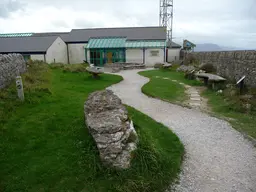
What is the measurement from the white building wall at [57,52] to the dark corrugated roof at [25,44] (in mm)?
574

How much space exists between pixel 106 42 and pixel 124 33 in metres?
4.65

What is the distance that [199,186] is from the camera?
4.26 m

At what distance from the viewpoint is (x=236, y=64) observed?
12.9 m

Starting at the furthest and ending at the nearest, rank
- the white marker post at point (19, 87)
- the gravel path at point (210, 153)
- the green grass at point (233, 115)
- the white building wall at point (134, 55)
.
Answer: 1. the white building wall at point (134, 55)
2. the white marker post at point (19, 87)
3. the green grass at point (233, 115)
4. the gravel path at point (210, 153)

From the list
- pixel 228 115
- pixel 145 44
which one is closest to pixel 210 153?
pixel 228 115

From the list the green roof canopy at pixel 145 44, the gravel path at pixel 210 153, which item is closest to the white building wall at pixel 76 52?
the green roof canopy at pixel 145 44

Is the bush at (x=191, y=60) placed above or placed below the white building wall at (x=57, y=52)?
below

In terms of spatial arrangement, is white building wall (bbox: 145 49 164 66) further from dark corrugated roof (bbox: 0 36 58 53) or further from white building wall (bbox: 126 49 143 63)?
dark corrugated roof (bbox: 0 36 58 53)

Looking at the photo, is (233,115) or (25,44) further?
(25,44)

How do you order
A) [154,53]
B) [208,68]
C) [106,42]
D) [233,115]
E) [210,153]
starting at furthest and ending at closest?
[106,42]
[154,53]
[208,68]
[233,115]
[210,153]

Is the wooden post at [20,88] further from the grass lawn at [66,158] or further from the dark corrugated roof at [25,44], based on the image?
the dark corrugated roof at [25,44]

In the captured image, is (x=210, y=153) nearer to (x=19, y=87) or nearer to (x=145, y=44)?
(x=19, y=87)

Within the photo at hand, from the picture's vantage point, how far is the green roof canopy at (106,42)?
96.1 ft

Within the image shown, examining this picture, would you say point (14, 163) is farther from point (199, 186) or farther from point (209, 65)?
point (209, 65)
